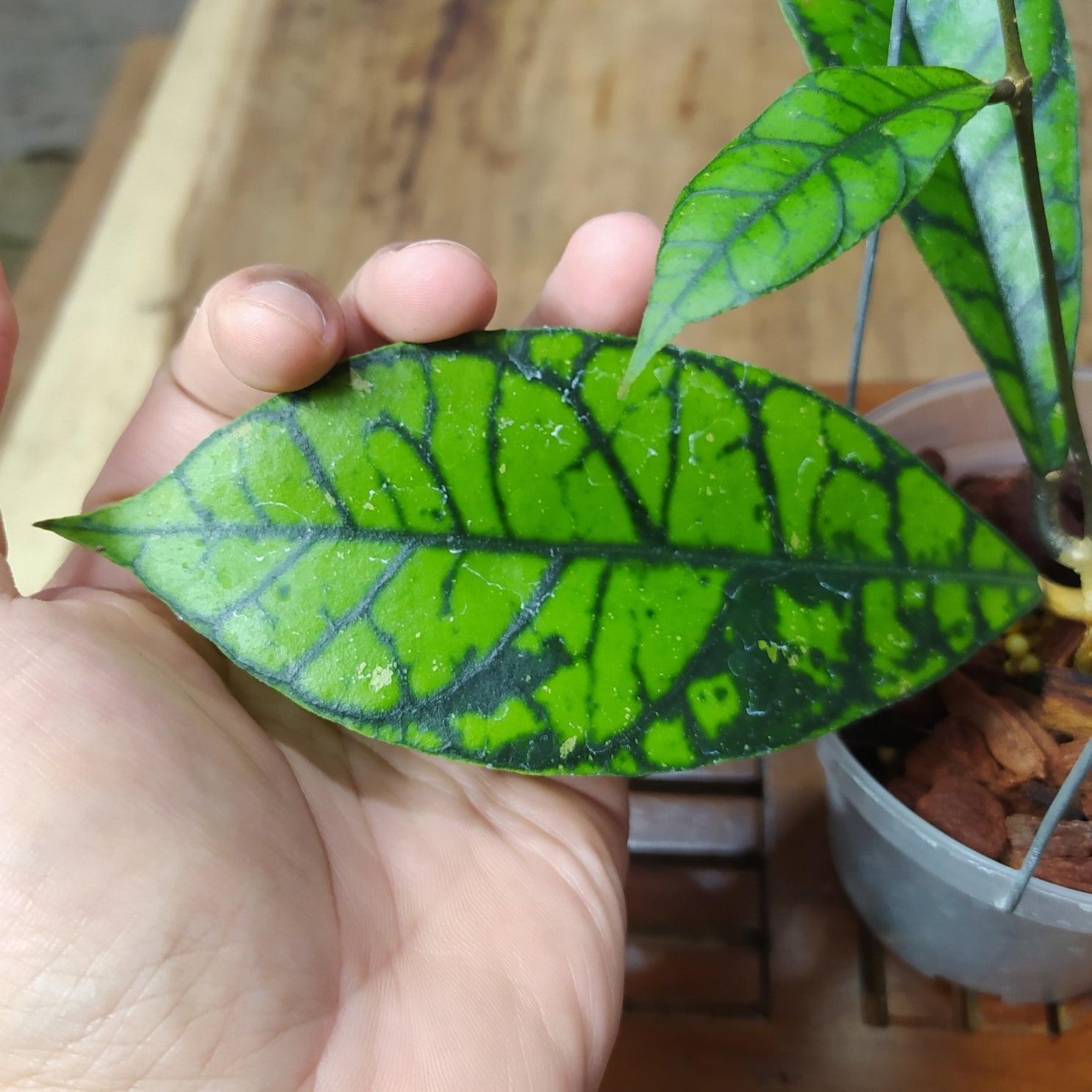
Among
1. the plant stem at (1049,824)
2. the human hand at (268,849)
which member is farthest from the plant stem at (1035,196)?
the human hand at (268,849)

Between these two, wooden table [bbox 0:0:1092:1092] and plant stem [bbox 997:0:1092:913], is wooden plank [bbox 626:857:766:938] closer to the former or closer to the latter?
wooden table [bbox 0:0:1092:1092]

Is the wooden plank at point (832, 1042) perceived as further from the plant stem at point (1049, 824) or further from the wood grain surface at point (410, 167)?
the wood grain surface at point (410, 167)

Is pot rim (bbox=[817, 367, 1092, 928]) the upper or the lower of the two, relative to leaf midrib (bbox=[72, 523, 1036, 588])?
lower

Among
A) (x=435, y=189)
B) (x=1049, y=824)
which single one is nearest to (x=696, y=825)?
(x=1049, y=824)

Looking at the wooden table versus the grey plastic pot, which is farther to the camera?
the wooden table

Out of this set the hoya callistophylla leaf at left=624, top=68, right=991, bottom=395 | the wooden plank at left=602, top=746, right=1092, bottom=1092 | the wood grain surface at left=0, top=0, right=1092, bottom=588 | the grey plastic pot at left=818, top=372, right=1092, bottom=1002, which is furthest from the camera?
the wood grain surface at left=0, top=0, right=1092, bottom=588

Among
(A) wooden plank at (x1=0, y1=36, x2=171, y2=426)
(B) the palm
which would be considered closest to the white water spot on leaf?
(B) the palm
